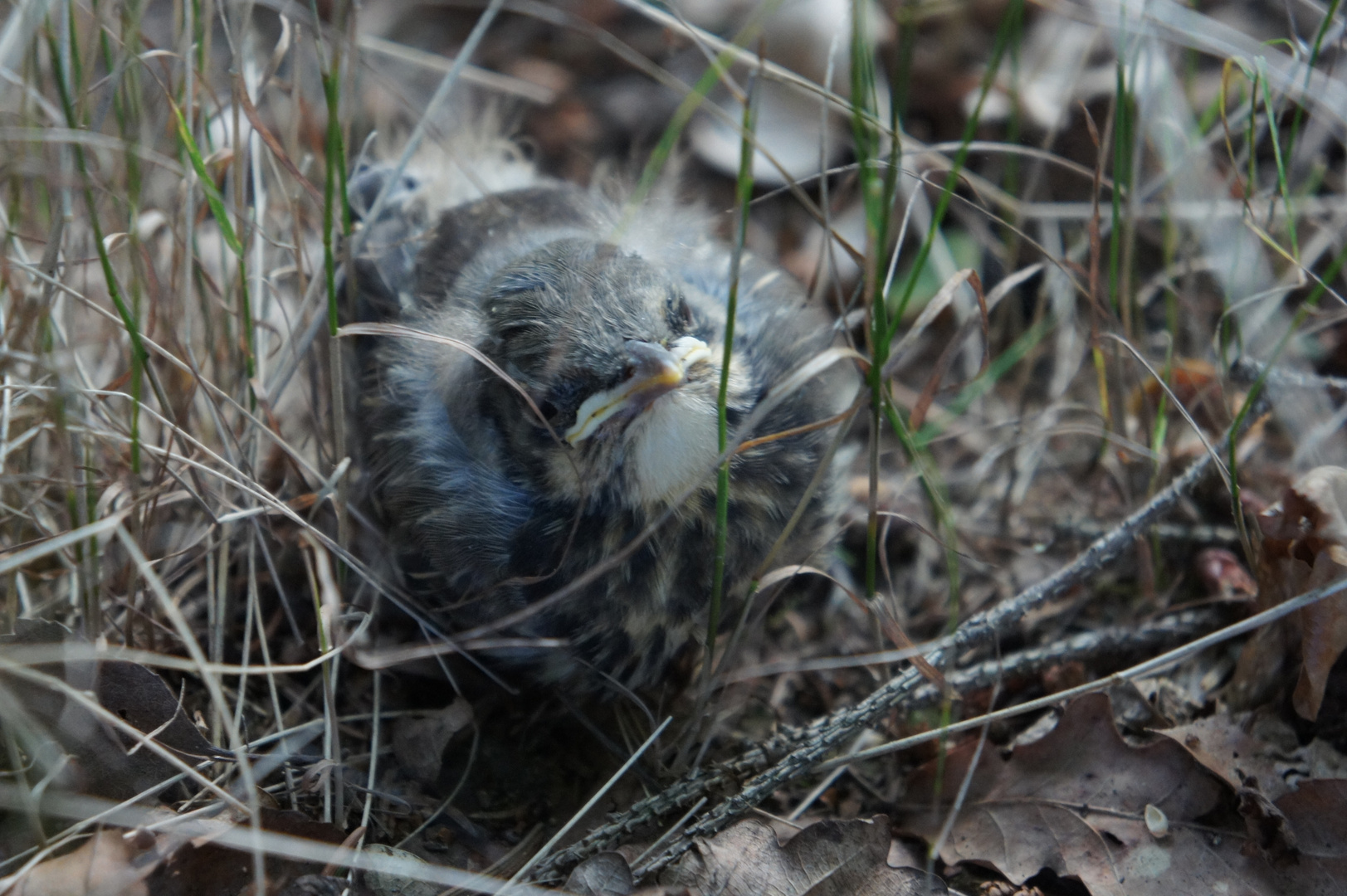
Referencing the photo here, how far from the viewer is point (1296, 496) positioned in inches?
65.9

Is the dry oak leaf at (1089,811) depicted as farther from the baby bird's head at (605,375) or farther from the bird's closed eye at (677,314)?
the bird's closed eye at (677,314)

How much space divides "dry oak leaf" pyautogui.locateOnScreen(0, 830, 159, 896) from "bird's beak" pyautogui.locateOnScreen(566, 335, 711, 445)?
0.83 metres

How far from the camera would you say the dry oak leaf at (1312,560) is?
158 cm

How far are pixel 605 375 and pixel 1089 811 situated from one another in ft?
3.34

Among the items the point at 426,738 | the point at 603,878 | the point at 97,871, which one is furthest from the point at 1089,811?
the point at 97,871

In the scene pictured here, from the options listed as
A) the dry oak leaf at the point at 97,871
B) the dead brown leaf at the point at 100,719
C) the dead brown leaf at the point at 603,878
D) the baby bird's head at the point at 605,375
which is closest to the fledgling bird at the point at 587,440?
the baby bird's head at the point at 605,375

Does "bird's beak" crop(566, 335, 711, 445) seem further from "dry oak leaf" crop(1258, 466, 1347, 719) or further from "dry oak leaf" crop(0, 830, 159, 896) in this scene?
"dry oak leaf" crop(1258, 466, 1347, 719)

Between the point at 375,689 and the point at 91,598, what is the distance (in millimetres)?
461

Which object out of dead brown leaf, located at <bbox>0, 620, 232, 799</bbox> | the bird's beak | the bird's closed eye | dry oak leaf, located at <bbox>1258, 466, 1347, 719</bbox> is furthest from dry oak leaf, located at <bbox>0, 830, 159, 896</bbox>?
dry oak leaf, located at <bbox>1258, 466, 1347, 719</bbox>

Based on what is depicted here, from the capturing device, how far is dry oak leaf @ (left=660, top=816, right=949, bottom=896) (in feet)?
4.84

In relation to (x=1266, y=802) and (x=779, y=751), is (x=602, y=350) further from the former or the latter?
(x=1266, y=802)

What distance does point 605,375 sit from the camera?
5.17 ft

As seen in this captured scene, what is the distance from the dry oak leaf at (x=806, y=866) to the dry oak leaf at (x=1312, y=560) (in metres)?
0.69

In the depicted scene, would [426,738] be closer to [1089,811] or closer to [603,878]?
[603,878]
